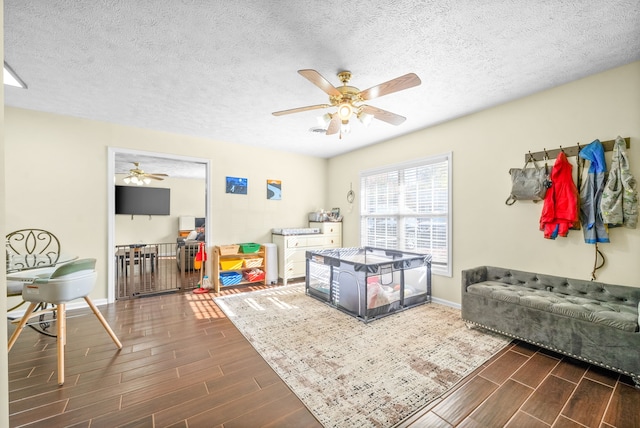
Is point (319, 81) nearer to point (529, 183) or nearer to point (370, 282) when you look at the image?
point (370, 282)

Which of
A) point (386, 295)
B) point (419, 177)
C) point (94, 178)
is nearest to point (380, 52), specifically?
point (419, 177)

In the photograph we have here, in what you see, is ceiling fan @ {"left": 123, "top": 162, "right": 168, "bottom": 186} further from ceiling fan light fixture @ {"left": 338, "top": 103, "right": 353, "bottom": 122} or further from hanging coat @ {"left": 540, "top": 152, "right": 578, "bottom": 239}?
hanging coat @ {"left": 540, "top": 152, "right": 578, "bottom": 239}

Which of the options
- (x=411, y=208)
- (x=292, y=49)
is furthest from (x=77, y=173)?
(x=411, y=208)

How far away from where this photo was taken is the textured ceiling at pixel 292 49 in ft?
5.94

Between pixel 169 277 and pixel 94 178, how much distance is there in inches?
104

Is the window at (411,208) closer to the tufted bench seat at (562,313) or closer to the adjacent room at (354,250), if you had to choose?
the adjacent room at (354,250)

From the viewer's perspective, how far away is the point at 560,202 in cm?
273

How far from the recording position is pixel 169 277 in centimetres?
568

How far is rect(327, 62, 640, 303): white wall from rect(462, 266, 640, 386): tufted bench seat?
0.49ft

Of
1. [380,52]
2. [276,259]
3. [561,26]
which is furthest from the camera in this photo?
[276,259]

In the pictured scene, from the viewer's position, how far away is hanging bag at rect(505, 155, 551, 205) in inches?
113

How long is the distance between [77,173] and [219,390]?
370 cm

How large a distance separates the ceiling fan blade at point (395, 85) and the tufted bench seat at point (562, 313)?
223 cm

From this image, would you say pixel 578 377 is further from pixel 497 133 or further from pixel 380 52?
pixel 380 52
